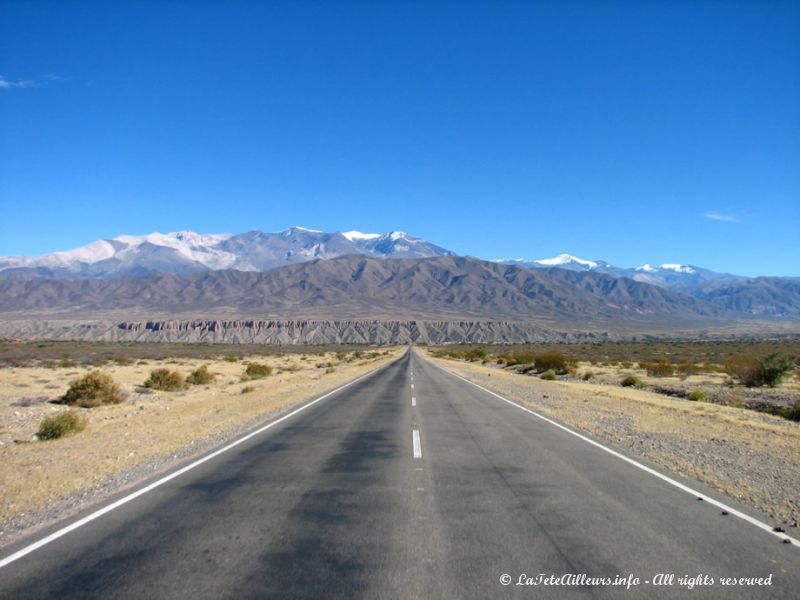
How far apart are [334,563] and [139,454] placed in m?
7.40

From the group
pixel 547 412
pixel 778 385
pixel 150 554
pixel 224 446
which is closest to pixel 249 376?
pixel 547 412

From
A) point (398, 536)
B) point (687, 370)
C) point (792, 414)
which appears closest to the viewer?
point (398, 536)

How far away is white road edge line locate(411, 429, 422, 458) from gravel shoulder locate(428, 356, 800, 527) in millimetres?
4194

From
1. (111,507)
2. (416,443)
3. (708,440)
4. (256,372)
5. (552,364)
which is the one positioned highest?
(111,507)

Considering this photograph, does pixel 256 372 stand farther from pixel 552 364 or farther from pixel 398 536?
pixel 398 536

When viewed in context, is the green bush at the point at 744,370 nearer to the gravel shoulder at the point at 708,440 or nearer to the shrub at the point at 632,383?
the shrub at the point at 632,383

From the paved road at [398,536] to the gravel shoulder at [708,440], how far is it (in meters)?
1.22

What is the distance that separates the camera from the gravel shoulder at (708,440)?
895 cm

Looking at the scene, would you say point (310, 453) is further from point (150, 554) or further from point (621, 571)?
point (621, 571)

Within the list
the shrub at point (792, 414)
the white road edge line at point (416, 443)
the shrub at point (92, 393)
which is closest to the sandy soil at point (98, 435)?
the shrub at point (92, 393)

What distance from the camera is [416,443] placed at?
39.9ft

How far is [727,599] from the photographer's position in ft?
16.0

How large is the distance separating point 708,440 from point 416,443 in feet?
23.6

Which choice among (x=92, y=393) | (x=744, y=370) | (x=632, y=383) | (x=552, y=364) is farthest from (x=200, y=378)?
(x=744, y=370)
